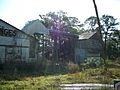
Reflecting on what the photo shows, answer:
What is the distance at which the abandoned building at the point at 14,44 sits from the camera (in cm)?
3912

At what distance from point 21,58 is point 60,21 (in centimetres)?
4058

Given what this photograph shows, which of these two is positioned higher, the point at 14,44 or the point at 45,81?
the point at 14,44

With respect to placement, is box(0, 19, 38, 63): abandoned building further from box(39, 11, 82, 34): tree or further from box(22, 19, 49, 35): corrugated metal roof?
box(39, 11, 82, 34): tree

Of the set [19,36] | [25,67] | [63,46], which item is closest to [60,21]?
[63,46]

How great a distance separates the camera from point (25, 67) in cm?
3606

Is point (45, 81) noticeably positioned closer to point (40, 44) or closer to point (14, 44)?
point (14, 44)

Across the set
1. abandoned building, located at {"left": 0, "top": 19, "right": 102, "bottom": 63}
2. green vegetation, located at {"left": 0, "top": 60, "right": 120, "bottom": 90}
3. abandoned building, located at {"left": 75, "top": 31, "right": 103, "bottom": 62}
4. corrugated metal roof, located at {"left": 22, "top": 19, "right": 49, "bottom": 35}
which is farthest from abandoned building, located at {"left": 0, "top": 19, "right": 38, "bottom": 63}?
abandoned building, located at {"left": 75, "top": 31, "right": 103, "bottom": 62}

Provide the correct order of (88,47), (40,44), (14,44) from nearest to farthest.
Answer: (14,44), (40,44), (88,47)

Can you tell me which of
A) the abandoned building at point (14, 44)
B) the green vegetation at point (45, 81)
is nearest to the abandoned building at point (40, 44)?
the abandoned building at point (14, 44)

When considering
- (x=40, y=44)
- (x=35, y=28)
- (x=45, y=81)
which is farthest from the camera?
(x=40, y=44)

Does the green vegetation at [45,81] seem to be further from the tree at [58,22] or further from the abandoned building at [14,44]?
the tree at [58,22]

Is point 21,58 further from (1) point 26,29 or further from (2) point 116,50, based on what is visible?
(2) point 116,50

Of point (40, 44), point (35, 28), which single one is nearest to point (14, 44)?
point (35, 28)

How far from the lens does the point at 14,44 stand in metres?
40.6
